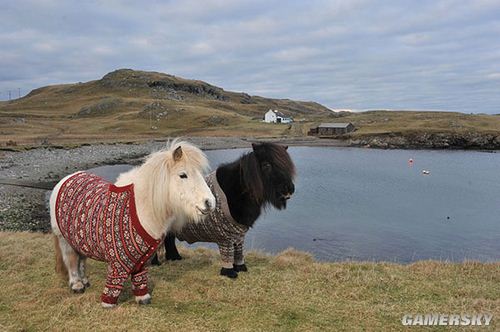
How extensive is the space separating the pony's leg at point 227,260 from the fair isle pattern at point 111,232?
5.30 feet

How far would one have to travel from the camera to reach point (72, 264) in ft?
19.3

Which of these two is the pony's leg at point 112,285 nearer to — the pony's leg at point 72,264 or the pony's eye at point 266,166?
the pony's leg at point 72,264

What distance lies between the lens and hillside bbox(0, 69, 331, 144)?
79.1 metres

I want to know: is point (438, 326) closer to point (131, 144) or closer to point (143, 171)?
point (143, 171)

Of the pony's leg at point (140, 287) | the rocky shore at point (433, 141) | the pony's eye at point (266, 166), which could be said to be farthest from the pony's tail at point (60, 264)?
the rocky shore at point (433, 141)

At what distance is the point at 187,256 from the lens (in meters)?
8.08

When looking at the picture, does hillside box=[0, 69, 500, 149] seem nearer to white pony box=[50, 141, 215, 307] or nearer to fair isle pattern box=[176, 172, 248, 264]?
fair isle pattern box=[176, 172, 248, 264]

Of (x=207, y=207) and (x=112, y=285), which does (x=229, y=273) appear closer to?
Answer: (x=112, y=285)

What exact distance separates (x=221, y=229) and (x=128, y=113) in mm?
107620

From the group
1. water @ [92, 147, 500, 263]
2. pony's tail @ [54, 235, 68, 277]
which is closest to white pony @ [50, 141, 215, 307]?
pony's tail @ [54, 235, 68, 277]

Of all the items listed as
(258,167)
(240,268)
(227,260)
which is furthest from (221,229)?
(258,167)

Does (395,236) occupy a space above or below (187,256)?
below

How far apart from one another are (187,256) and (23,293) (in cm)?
299

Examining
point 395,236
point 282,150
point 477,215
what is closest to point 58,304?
point 282,150
